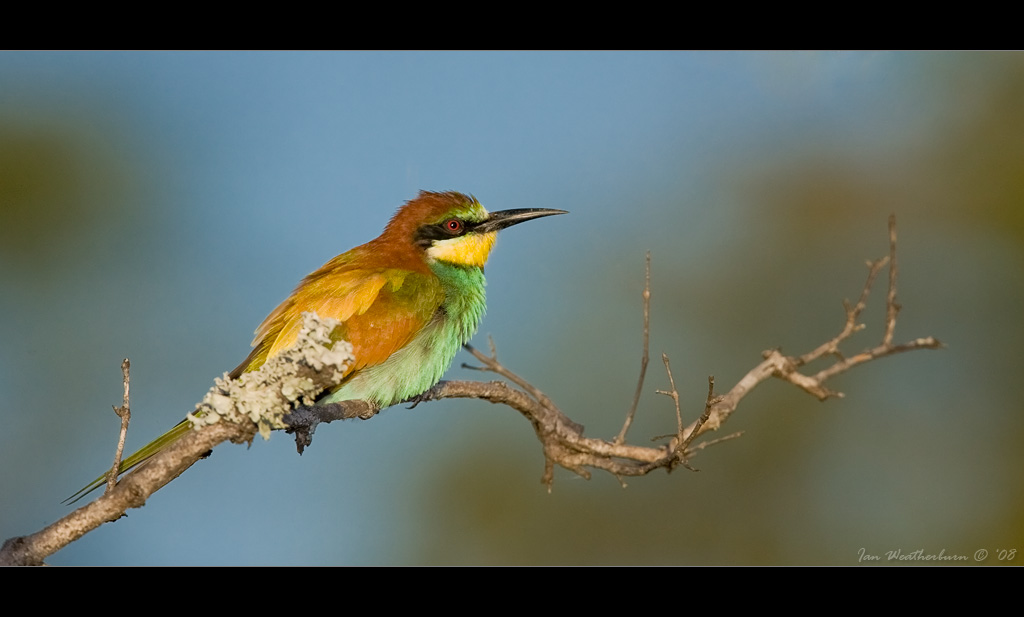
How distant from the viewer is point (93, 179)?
4.37 m

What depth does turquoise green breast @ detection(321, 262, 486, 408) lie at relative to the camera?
2.53 m

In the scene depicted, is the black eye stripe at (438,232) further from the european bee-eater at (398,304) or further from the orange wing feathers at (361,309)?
the orange wing feathers at (361,309)

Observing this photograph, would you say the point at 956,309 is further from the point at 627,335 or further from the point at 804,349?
the point at 627,335

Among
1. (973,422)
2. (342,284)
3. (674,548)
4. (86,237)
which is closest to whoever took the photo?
(342,284)

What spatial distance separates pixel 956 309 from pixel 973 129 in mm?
1014

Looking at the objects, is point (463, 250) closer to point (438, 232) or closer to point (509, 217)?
point (438, 232)

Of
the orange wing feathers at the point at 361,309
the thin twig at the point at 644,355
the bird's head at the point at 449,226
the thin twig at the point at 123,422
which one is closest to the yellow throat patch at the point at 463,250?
the bird's head at the point at 449,226

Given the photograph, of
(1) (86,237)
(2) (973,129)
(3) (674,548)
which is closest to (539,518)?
(3) (674,548)

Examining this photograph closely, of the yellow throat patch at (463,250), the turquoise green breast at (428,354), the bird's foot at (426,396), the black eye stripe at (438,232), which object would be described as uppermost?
the black eye stripe at (438,232)

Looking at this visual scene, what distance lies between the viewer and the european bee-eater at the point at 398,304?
246 cm

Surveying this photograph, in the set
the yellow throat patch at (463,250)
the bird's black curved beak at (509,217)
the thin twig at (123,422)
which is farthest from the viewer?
the bird's black curved beak at (509,217)

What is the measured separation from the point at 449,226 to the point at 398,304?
20.1 inches

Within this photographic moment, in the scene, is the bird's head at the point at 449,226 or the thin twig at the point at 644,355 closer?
the thin twig at the point at 644,355

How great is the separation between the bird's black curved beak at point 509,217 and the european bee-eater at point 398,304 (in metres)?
0.03
